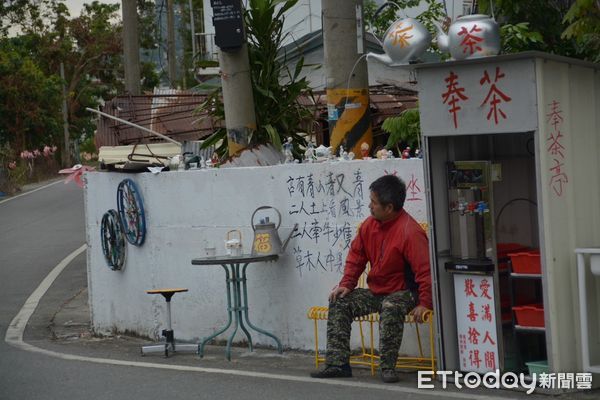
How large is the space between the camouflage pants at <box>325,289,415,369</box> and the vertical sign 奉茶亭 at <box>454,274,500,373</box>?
0.38 metres

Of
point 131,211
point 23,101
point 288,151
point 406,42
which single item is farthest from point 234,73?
point 23,101

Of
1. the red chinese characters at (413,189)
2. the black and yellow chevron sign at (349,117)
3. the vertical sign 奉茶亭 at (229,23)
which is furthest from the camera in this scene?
the vertical sign 奉茶亭 at (229,23)

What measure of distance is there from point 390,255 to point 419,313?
502 mm

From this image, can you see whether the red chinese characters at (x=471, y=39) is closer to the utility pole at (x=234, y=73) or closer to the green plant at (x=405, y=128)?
the green plant at (x=405, y=128)

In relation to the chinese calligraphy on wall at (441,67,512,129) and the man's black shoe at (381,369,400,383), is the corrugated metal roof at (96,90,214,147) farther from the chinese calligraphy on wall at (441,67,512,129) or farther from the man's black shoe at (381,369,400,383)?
A: the chinese calligraphy on wall at (441,67,512,129)

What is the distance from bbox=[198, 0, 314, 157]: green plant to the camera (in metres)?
12.3

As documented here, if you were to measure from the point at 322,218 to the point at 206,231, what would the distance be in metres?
1.52

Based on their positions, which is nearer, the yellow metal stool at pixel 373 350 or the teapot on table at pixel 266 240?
the yellow metal stool at pixel 373 350

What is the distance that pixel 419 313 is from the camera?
→ 838 cm

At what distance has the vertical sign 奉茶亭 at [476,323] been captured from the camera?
8391mm

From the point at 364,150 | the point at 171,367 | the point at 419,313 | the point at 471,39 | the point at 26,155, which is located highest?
the point at 26,155

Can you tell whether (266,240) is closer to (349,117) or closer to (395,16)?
(349,117)

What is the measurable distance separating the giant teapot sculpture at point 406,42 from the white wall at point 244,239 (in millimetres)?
1071

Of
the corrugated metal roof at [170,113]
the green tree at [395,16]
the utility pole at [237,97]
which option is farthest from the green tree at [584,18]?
the corrugated metal roof at [170,113]
